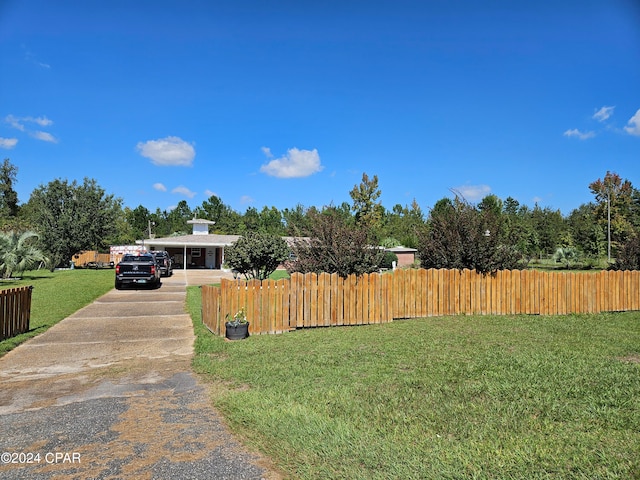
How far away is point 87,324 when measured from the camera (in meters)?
10.3

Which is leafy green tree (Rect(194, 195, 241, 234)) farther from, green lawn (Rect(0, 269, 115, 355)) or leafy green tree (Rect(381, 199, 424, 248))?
green lawn (Rect(0, 269, 115, 355))

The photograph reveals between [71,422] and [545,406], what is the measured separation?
468 centimetres

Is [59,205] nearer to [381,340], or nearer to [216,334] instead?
[216,334]

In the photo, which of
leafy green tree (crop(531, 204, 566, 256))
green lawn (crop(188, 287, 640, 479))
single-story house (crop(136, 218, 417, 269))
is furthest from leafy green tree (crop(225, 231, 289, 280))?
leafy green tree (crop(531, 204, 566, 256))

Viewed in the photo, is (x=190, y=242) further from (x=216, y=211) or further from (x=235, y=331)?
(x=216, y=211)

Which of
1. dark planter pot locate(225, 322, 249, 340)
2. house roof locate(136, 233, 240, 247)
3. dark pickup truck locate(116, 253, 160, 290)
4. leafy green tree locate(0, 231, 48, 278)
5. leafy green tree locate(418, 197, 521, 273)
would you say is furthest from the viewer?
house roof locate(136, 233, 240, 247)

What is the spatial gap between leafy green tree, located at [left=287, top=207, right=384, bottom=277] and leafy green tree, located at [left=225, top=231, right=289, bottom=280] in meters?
2.14

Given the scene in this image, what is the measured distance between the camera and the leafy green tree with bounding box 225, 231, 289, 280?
1448 cm

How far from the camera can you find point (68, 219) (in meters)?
33.5

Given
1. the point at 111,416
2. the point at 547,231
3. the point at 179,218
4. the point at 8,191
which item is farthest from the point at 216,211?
the point at 111,416

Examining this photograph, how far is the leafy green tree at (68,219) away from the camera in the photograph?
33375 mm

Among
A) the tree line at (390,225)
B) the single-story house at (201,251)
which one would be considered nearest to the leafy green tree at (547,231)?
the tree line at (390,225)

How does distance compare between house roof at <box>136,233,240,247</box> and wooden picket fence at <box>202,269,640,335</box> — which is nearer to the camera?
wooden picket fence at <box>202,269,640,335</box>

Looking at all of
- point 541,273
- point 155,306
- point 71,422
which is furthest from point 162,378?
point 541,273
